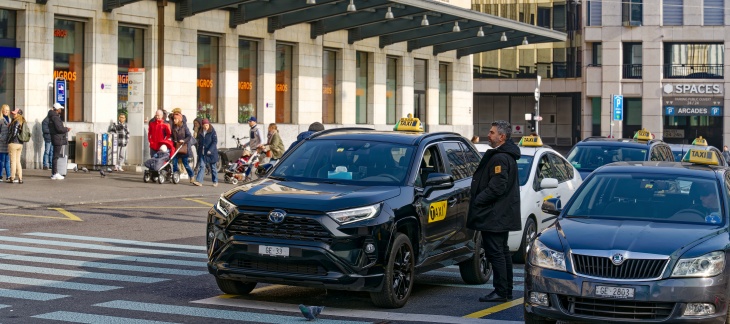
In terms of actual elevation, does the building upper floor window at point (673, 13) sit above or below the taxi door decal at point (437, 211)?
above

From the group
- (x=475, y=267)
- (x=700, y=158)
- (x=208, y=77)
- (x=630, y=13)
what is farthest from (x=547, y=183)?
(x=630, y=13)

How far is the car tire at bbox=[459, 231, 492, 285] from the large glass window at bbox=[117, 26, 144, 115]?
21333 millimetres

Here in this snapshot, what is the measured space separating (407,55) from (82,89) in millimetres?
18986

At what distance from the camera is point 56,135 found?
26.9 meters

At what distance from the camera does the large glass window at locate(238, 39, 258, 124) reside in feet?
125

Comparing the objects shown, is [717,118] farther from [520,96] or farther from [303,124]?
[303,124]

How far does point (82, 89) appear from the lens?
31.7m

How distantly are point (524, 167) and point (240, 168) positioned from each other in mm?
15322

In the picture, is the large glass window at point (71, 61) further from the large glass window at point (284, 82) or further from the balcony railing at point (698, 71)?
the balcony railing at point (698, 71)

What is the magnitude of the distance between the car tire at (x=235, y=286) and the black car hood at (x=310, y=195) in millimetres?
913

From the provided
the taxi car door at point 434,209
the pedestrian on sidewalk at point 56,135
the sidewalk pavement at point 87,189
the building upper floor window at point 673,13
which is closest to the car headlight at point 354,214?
the taxi car door at point 434,209

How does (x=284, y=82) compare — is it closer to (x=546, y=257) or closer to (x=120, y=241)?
(x=120, y=241)

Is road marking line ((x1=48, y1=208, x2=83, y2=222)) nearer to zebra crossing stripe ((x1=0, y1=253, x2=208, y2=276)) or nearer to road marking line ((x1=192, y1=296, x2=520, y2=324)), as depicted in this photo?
zebra crossing stripe ((x1=0, y1=253, x2=208, y2=276))

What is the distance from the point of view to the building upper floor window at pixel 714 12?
73438 mm
